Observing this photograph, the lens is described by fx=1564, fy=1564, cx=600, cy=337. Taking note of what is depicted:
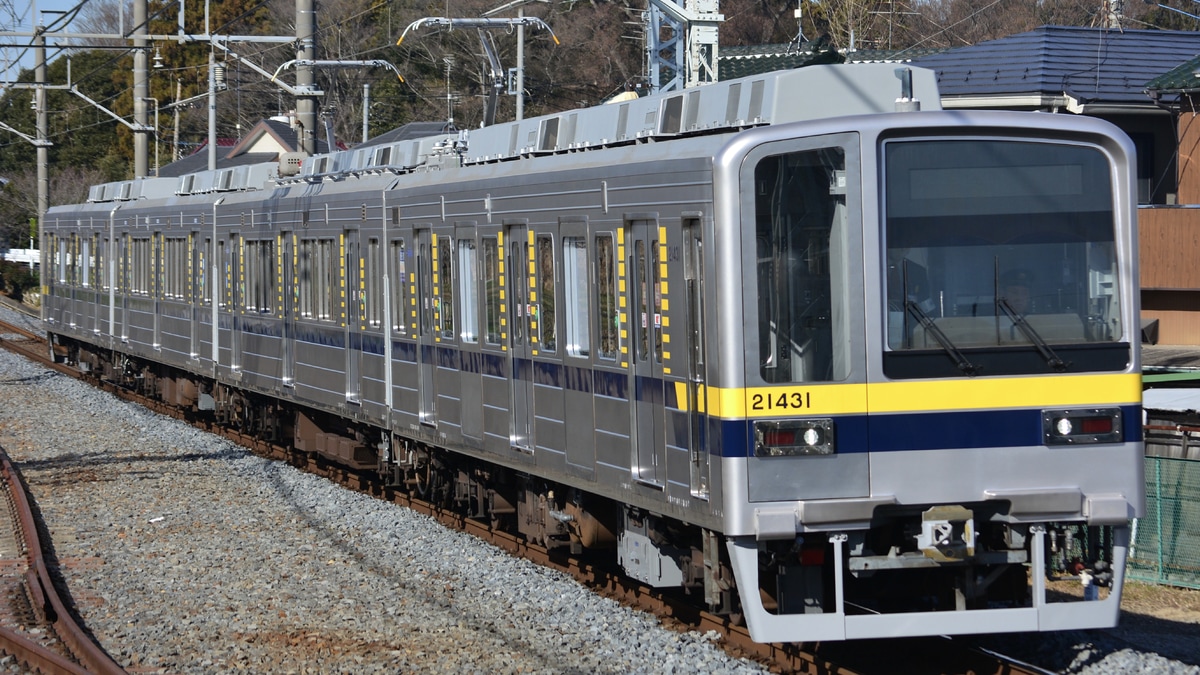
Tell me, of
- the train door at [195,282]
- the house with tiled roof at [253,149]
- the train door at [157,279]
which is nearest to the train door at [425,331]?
the train door at [195,282]

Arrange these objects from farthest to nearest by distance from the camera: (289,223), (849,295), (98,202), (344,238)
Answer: (98,202) → (289,223) → (344,238) → (849,295)

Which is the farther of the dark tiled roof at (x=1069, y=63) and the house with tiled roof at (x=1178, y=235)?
the dark tiled roof at (x=1069, y=63)

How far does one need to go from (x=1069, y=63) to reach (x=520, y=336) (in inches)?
642

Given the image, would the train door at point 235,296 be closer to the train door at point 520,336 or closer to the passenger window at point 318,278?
the passenger window at point 318,278

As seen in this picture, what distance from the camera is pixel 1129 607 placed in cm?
1154

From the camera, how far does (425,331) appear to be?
1220 cm

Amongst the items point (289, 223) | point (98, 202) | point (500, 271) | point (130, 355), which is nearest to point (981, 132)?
point (500, 271)

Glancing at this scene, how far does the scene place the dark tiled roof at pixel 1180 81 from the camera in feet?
67.3

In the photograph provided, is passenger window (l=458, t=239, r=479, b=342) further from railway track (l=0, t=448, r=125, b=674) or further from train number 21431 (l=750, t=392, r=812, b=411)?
train number 21431 (l=750, t=392, r=812, b=411)

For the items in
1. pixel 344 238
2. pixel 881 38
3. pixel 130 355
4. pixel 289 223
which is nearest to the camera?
pixel 344 238

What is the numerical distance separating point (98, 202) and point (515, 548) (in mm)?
17238

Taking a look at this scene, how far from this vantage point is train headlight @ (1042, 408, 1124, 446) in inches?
289

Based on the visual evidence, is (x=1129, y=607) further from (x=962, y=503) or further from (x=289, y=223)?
(x=289, y=223)

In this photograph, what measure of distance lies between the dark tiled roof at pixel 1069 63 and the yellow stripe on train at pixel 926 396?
16226mm
